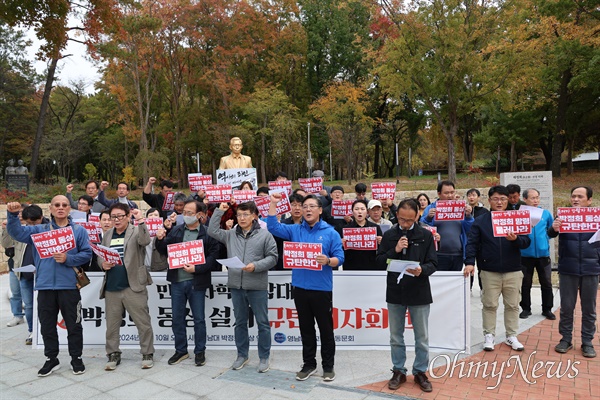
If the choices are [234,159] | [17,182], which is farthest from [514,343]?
[17,182]

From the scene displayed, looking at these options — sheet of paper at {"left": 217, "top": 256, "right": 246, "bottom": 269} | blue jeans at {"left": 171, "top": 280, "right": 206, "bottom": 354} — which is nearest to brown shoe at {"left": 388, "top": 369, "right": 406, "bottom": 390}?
sheet of paper at {"left": 217, "top": 256, "right": 246, "bottom": 269}

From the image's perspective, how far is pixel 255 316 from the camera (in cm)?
500

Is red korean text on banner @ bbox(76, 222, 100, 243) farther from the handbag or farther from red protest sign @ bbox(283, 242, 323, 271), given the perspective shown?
red protest sign @ bbox(283, 242, 323, 271)

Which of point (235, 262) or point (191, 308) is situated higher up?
point (235, 262)

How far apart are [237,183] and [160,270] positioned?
10.2 feet

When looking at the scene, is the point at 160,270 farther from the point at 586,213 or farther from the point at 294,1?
the point at 294,1

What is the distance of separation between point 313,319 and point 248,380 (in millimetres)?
999

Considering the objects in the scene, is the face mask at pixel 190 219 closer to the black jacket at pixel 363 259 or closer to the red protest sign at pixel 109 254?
the red protest sign at pixel 109 254

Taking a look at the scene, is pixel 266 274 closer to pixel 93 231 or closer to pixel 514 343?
pixel 93 231

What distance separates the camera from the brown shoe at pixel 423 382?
4.41 meters

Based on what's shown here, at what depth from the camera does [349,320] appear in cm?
560

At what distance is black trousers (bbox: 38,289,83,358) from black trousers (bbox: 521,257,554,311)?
21.2 ft

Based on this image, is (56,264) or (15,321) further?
(15,321)

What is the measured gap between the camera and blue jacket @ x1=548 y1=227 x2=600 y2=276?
209 inches
